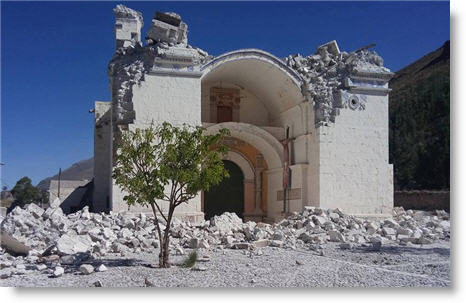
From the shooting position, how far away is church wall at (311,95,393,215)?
15219 mm

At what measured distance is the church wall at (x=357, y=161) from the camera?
15.2m

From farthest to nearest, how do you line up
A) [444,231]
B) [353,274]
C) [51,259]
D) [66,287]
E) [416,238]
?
1. [444,231]
2. [416,238]
3. [51,259]
4. [353,274]
5. [66,287]

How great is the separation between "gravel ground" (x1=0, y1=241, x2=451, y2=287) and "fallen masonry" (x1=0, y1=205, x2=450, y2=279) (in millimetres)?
293

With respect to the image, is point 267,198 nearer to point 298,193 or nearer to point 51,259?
point 298,193

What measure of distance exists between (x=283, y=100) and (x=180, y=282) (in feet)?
36.2

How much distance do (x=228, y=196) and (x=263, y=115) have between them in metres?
3.31

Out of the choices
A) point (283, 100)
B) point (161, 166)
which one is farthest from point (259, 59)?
point (161, 166)

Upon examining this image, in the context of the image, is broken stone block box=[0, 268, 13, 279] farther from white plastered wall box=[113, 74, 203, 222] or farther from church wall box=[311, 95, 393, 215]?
church wall box=[311, 95, 393, 215]

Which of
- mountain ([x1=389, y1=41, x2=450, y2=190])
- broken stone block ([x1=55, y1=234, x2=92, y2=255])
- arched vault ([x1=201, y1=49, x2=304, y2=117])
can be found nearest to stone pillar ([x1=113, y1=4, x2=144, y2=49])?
arched vault ([x1=201, y1=49, x2=304, y2=117])

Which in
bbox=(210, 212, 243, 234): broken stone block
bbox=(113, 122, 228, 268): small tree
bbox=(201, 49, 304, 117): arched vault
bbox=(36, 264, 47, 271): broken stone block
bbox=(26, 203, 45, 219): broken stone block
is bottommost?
bbox=(36, 264, 47, 271): broken stone block

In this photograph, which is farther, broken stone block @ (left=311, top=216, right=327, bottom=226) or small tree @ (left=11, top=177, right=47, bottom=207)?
small tree @ (left=11, top=177, right=47, bottom=207)

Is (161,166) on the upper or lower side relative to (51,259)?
upper

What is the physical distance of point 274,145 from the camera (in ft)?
56.7

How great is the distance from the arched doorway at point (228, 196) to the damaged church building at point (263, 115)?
0.04 meters
